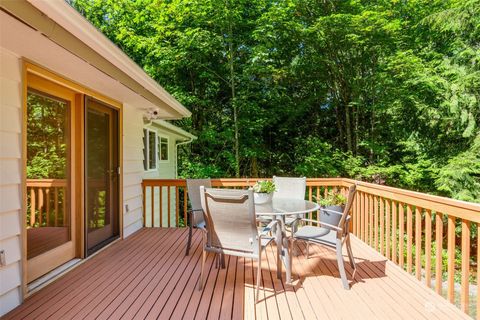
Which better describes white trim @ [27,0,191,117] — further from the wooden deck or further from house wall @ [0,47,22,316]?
the wooden deck

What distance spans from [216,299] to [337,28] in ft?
27.3

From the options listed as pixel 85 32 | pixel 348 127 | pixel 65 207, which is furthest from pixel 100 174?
pixel 348 127

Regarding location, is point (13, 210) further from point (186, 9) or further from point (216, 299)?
point (186, 9)

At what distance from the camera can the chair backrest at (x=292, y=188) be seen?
4.25 meters

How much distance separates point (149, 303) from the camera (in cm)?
250

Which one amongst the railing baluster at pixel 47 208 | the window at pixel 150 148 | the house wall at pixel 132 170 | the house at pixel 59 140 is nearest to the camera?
the house at pixel 59 140

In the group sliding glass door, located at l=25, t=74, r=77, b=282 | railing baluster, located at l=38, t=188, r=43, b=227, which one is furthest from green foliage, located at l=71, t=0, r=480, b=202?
railing baluster, located at l=38, t=188, r=43, b=227

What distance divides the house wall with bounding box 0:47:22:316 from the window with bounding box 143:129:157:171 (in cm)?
410

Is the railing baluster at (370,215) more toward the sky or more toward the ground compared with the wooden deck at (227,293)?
more toward the sky

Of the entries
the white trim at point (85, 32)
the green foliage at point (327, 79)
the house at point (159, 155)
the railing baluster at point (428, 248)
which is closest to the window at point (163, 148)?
the house at point (159, 155)

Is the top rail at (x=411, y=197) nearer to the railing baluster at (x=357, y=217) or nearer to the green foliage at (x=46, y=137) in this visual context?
the railing baluster at (x=357, y=217)

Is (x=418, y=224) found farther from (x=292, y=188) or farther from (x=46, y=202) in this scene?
(x=46, y=202)

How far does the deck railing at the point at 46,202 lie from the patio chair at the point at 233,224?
5.74 feet

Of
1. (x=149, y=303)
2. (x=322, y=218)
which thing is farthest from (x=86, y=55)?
(x=322, y=218)
